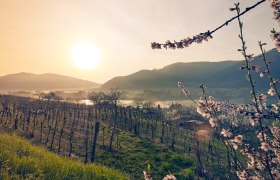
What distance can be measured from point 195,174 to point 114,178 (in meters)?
11.4

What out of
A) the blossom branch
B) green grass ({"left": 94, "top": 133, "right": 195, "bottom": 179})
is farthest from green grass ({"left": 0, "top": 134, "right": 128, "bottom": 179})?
green grass ({"left": 94, "top": 133, "right": 195, "bottom": 179})

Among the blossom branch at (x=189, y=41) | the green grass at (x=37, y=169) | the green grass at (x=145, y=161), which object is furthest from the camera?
the green grass at (x=145, y=161)

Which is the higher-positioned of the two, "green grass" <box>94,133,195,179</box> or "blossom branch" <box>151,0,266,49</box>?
"blossom branch" <box>151,0,266,49</box>

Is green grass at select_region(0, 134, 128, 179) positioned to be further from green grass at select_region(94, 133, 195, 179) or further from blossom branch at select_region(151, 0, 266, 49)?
green grass at select_region(94, 133, 195, 179)

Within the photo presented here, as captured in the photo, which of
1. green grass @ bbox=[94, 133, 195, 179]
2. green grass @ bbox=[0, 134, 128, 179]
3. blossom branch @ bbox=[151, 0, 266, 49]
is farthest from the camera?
green grass @ bbox=[94, 133, 195, 179]

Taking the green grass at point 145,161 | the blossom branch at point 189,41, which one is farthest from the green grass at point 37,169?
the green grass at point 145,161

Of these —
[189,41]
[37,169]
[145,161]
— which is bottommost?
[145,161]

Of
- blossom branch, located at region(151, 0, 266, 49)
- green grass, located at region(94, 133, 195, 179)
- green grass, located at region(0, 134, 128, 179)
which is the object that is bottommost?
green grass, located at region(94, 133, 195, 179)

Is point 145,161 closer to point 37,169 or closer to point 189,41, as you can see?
point 37,169

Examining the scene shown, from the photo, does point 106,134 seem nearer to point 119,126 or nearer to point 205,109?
point 119,126

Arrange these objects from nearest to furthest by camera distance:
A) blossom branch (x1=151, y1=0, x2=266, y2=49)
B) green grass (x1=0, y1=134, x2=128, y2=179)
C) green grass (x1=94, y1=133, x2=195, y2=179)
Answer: blossom branch (x1=151, y1=0, x2=266, y2=49), green grass (x1=0, y1=134, x2=128, y2=179), green grass (x1=94, y1=133, x2=195, y2=179)

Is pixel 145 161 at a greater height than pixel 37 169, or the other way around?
pixel 37 169

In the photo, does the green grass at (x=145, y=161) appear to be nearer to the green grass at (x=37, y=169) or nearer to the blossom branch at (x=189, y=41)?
the green grass at (x=37, y=169)

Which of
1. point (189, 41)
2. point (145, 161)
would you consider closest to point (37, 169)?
point (189, 41)
